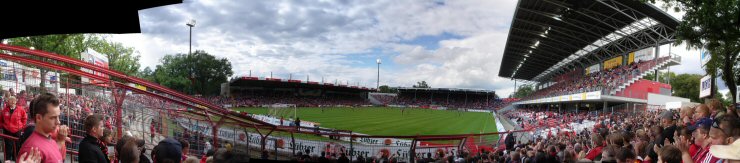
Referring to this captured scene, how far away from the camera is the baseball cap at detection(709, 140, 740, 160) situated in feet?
7.98

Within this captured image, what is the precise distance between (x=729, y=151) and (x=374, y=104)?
6337cm

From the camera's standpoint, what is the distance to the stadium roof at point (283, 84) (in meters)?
43.8

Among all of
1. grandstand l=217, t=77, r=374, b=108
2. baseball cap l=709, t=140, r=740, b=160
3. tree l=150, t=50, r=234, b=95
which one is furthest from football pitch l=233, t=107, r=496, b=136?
baseball cap l=709, t=140, r=740, b=160

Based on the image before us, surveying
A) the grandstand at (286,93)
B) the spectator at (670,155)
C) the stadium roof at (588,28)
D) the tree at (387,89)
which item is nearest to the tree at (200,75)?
the grandstand at (286,93)

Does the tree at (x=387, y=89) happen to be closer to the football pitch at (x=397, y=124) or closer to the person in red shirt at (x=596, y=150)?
the football pitch at (x=397, y=124)

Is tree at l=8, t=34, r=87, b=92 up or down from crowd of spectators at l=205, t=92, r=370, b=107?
up

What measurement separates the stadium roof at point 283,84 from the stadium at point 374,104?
213 mm

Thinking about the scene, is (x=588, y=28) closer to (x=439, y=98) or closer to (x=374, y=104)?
(x=374, y=104)

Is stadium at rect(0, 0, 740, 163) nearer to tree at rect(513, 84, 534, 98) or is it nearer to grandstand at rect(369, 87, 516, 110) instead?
grandstand at rect(369, 87, 516, 110)

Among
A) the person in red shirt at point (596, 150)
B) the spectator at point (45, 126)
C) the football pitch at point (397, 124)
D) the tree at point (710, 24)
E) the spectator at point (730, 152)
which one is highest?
the tree at point (710, 24)

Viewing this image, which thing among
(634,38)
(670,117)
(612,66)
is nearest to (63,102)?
(670,117)

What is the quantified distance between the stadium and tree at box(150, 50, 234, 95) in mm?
155

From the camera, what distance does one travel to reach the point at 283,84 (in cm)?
5038

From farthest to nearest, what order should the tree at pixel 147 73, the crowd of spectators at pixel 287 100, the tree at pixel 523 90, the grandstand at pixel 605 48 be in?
the tree at pixel 523 90 → the tree at pixel 147 73 → the crowd of spectators at pixel 287 100 → the grandstand at pixel 605 48
